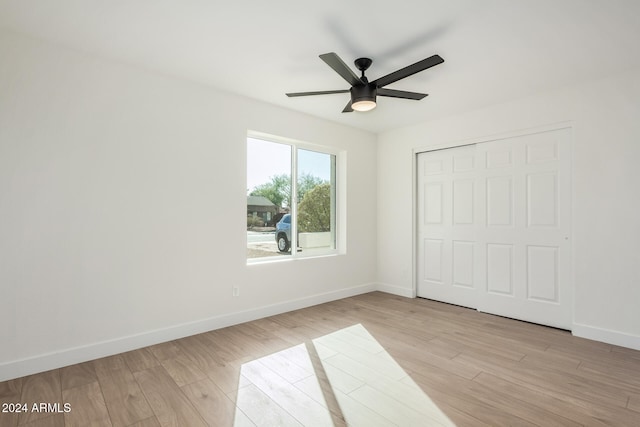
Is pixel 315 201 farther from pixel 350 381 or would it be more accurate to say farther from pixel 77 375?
pixel 77 375

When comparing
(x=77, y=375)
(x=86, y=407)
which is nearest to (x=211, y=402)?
(x=86, y=407)

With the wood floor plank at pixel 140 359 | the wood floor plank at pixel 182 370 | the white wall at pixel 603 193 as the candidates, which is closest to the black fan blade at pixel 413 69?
the white wall at pixel 603 193

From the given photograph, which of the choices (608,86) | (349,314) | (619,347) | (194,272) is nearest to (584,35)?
(608,86)

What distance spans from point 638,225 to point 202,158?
4385 mm

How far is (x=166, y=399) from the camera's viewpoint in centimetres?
208

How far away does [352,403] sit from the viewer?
2.04 metres

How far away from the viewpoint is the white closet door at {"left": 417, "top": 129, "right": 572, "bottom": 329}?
11.4 feet

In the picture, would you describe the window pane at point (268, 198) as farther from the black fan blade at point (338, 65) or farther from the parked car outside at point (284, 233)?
the black fan blade at point (338, 65)

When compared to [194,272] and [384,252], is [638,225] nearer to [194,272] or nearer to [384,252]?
[384,252]

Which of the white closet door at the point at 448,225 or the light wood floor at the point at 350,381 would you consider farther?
the white closet door at the point at 448,225

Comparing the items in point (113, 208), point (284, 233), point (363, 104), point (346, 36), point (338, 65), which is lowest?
point (284, 233)

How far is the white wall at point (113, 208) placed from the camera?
2395 millimetres

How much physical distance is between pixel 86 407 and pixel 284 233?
2633 millimetres

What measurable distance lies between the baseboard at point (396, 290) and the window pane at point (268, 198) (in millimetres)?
1859
